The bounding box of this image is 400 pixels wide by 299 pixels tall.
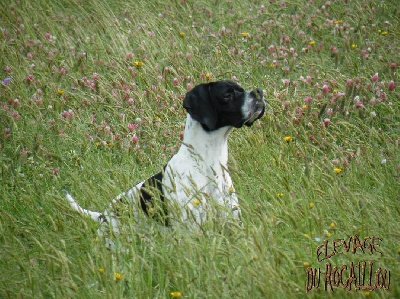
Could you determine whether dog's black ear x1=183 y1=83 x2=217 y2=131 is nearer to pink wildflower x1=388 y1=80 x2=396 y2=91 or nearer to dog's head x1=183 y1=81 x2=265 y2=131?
dog's head x1=183 y1=81 x2=265 y2=131

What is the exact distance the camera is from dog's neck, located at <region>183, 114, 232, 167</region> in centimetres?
577

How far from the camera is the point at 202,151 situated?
5.77m

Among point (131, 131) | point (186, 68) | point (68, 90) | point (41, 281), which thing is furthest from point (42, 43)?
point (41, 281)

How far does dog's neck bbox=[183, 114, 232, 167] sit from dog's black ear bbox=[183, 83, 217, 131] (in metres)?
0.06

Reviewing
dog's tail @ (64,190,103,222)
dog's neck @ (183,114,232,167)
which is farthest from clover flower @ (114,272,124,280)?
dog's neck @ (183,114,232,167)

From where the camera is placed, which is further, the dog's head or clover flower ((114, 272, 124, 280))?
the dog's head

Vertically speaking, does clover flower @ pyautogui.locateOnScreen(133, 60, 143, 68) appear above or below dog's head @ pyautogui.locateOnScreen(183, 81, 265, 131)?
below

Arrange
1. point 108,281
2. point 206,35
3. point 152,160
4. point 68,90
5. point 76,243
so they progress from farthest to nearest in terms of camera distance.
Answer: point 206,35 < point 68,90 < point 152,160 < point 76,243 < point 108,281

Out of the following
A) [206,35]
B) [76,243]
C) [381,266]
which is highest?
[381,266]

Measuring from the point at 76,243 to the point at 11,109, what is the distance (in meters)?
3.29

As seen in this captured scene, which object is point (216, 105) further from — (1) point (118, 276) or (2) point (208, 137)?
(1) point (118, 276)

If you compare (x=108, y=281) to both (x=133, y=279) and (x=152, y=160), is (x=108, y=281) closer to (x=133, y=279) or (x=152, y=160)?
(x=133, y=279)

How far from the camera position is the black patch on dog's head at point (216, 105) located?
5727mm

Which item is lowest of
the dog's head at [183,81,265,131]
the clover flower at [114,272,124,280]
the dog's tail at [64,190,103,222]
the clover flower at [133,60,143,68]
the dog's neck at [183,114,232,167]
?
the clover flower at [133,60,143,68]
